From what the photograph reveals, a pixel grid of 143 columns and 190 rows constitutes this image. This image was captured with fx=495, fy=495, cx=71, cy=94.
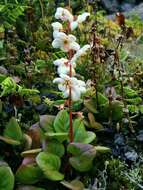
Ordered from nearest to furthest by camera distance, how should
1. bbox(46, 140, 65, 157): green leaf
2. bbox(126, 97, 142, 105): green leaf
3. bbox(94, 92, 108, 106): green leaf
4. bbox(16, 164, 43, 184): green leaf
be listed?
1. bbox(16, 164, 43, 184): green leaf
2. bbox(46, 140, 65, 157): green leaf
3. bbox(94, 92, 108, 106): green leaf
4. bbox(126, 97, 142, 105): green leaf

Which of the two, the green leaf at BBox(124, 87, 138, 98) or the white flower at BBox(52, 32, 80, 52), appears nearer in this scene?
the white flower at BBox(52, 32, 80, 52)

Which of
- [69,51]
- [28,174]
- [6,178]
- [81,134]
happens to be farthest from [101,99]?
[6,178]

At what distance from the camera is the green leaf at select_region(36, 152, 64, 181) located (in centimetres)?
278

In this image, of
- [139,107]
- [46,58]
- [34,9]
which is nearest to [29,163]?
[139,107]

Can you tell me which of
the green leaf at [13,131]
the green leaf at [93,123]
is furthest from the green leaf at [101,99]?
the green leaf at [13,131]

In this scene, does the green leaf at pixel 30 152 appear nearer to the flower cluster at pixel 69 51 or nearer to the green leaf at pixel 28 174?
the green leaf at pixel 28 174

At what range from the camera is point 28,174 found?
286cm

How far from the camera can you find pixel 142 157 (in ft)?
10.7

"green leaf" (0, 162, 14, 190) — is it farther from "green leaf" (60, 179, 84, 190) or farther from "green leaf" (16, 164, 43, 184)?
"green leaf" (60, 179, 84, 190)

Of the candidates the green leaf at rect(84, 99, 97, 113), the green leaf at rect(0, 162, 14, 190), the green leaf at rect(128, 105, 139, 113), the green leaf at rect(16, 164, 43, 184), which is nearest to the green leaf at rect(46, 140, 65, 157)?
the green leaf at rect(16, 164, 43, 184)

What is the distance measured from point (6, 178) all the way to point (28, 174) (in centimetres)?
16

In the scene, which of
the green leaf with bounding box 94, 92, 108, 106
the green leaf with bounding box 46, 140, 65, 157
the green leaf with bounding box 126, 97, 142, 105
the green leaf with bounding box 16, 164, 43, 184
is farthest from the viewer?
the green leaf with bounding box 126, 97, 142, 105

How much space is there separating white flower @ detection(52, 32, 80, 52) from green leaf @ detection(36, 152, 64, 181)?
24.6 inches

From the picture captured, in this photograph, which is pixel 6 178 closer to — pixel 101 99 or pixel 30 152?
pixel 30 152
